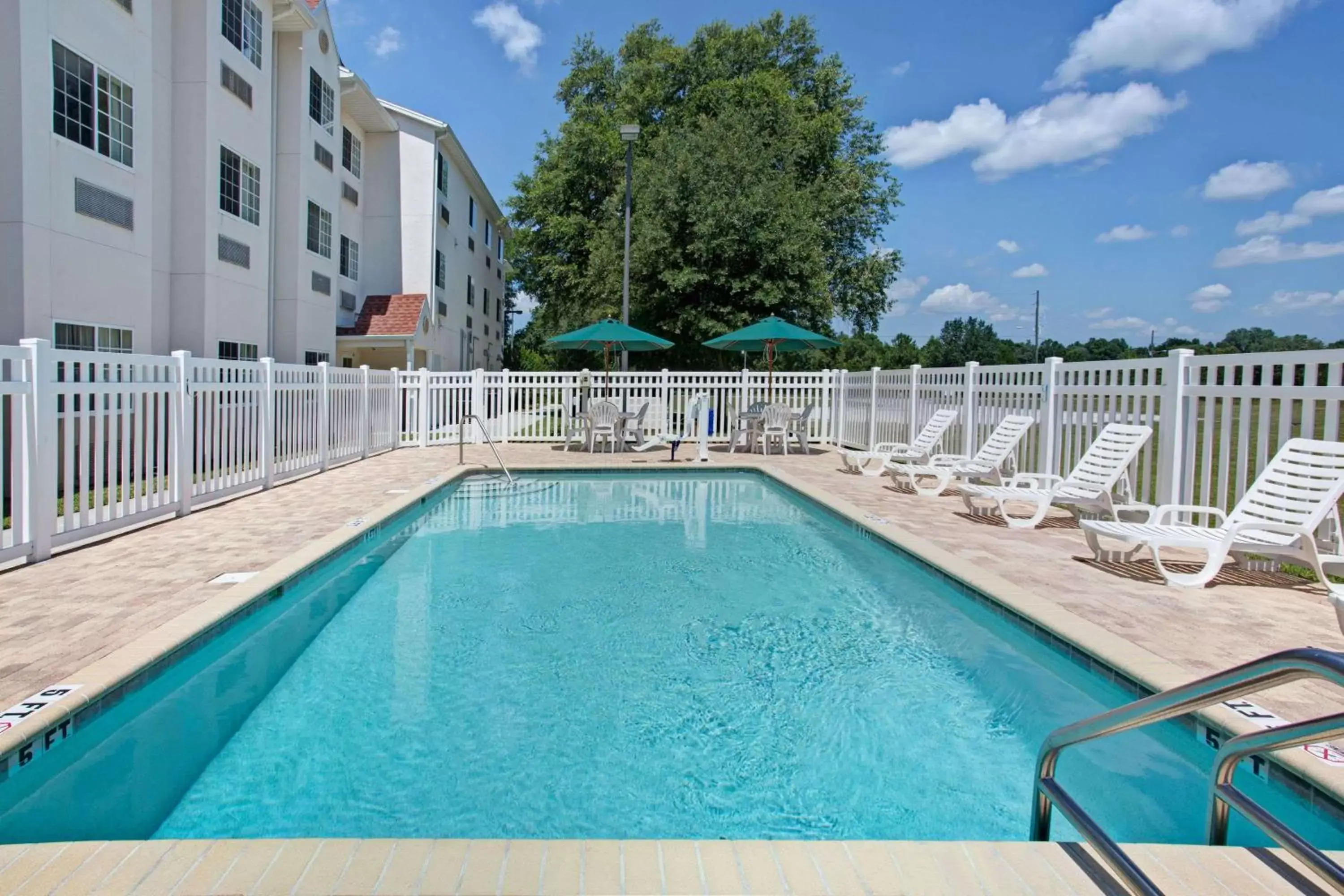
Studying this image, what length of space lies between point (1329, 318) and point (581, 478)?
21255 millimetres

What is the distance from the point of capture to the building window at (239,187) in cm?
1311

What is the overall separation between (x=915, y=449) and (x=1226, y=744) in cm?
848

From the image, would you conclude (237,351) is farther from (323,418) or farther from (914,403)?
(914,403)

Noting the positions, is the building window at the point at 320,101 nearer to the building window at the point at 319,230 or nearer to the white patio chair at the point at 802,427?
the building window at the point at 319,230

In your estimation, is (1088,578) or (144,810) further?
(1088,578)

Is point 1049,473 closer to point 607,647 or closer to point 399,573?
point 607,647

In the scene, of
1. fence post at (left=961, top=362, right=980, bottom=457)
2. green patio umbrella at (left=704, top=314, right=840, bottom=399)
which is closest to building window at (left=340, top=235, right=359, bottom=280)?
green patio umbrella at (left=704, top=314, right=840, bottom=399)

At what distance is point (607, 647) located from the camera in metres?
4.29

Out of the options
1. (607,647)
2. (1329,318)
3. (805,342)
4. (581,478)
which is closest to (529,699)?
(607,647)

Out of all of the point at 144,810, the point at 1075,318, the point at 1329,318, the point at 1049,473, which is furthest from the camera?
the point at 1075,318

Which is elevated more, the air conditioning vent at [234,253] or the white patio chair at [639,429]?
the air conditioning vent at [234,253]

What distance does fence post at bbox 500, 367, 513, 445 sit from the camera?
597 inches

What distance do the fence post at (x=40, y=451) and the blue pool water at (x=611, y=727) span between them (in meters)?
1.63

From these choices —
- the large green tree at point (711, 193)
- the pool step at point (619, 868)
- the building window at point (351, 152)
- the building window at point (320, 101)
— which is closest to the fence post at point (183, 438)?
the pool step at point (619, 868)
